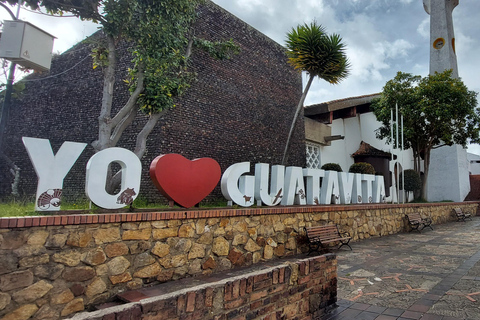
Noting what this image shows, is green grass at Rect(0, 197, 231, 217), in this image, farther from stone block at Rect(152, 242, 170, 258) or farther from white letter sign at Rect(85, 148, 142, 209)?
stone block at Rect(152, 242, 170, 258)

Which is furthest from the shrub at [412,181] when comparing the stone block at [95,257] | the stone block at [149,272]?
the stone block at [95,257]

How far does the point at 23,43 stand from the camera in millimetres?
5121

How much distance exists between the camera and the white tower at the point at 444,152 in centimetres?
2147

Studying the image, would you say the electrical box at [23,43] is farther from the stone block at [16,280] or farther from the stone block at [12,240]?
the stone block at [16,280]

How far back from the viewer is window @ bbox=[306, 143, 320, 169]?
15.8 metres

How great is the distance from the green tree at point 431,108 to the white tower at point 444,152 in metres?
Result: 4.24

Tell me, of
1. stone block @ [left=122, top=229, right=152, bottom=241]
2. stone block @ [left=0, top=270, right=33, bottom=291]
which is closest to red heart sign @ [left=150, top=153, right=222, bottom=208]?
stone block @ [left=122, top=229, right=152, bottom=241]

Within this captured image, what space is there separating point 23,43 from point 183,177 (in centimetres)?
322

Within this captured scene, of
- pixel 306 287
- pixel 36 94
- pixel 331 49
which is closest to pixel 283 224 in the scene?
pixel 306 287

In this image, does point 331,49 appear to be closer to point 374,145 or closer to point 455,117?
point 455,117

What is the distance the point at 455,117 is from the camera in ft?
52.3

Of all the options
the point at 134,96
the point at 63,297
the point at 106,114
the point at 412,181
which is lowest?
the point at 63,297

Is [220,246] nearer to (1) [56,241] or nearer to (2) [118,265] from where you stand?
(2) [118,265]

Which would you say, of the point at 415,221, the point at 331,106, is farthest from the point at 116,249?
the point at 331,106
